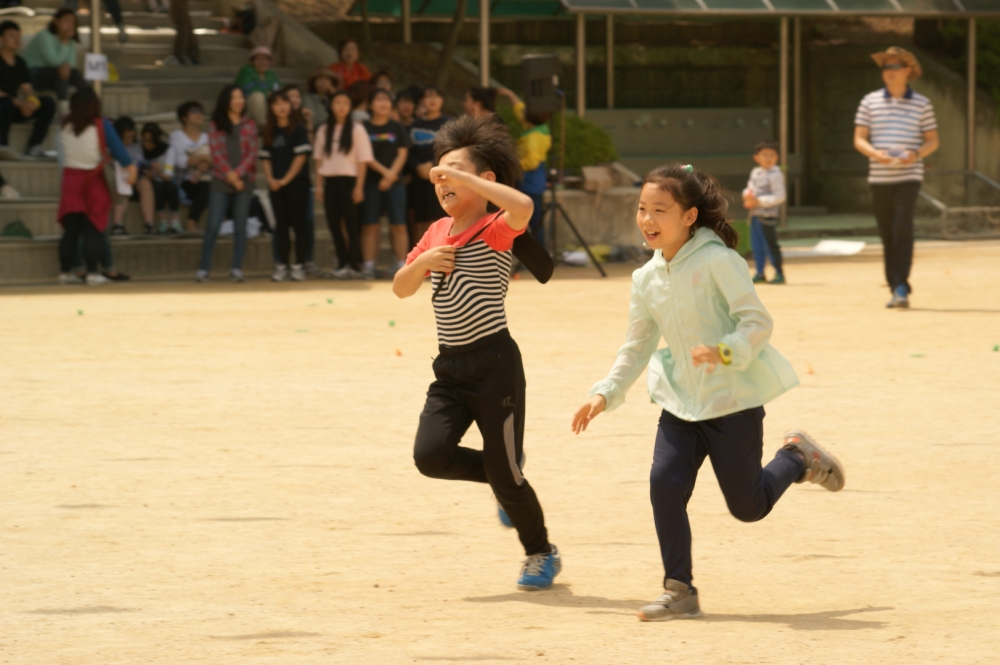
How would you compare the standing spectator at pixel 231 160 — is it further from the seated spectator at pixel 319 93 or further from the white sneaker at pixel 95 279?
the seated spectator at pixel 319 93

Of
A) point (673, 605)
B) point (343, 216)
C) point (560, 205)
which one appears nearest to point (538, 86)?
point (560, 205)

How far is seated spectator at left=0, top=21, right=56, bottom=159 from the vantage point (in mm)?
16922

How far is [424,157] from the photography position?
16531 millimetres

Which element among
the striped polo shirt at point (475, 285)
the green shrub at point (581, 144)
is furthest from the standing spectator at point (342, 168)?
the striped polo shirt at point (475, 285)

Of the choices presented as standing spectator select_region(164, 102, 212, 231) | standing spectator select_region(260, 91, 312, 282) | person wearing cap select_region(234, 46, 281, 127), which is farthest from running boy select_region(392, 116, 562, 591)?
person wearing cap select_region(234, 46, 281, 127)

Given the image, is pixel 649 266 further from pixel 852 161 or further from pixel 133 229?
pixel 852 161

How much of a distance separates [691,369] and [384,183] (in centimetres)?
1181

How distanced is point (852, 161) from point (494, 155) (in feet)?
75.5

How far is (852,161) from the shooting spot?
26906 mm

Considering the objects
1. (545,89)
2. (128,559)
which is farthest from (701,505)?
(545,89)

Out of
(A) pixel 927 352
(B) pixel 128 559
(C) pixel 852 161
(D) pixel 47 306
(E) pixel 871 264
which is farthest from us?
(C) pixel 852 161

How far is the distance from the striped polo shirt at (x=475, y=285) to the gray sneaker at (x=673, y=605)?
100 centimetres

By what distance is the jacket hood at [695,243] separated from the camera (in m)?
4.59

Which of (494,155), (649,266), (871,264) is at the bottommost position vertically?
(871,264)
